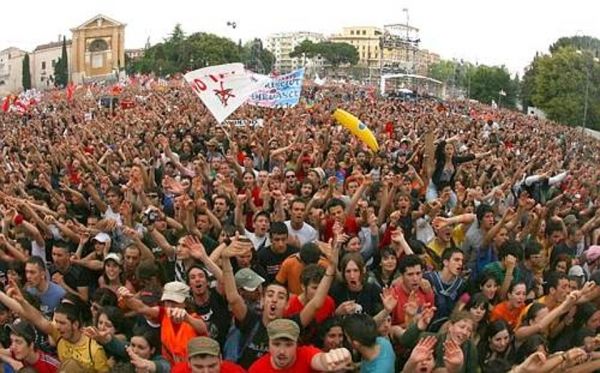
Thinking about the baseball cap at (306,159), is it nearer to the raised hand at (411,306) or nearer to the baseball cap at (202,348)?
the raised hand at (411,306)

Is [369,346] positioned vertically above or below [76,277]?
above

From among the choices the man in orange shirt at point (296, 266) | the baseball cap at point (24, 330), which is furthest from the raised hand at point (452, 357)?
the baseball cap at point (24, 330)

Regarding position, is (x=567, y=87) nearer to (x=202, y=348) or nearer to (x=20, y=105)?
(x=20, y=105)

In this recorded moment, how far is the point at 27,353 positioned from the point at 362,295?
7.30 feet

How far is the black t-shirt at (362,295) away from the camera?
4.98 meters

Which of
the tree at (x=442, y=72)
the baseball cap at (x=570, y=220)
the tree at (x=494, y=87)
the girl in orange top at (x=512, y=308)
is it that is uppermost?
the tree at (x=442, y=72)

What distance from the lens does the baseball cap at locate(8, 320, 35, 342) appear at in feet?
13.7

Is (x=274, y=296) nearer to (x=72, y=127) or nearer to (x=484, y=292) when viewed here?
(x=484, y=292)

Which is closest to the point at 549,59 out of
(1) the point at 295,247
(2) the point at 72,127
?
(2) the point at 72,127

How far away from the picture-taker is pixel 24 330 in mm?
4219

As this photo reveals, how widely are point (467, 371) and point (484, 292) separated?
1224mm

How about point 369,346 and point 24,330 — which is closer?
point 369,346

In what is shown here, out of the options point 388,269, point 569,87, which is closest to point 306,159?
point 388,269

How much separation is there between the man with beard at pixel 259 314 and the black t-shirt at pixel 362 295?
0.42 metres
